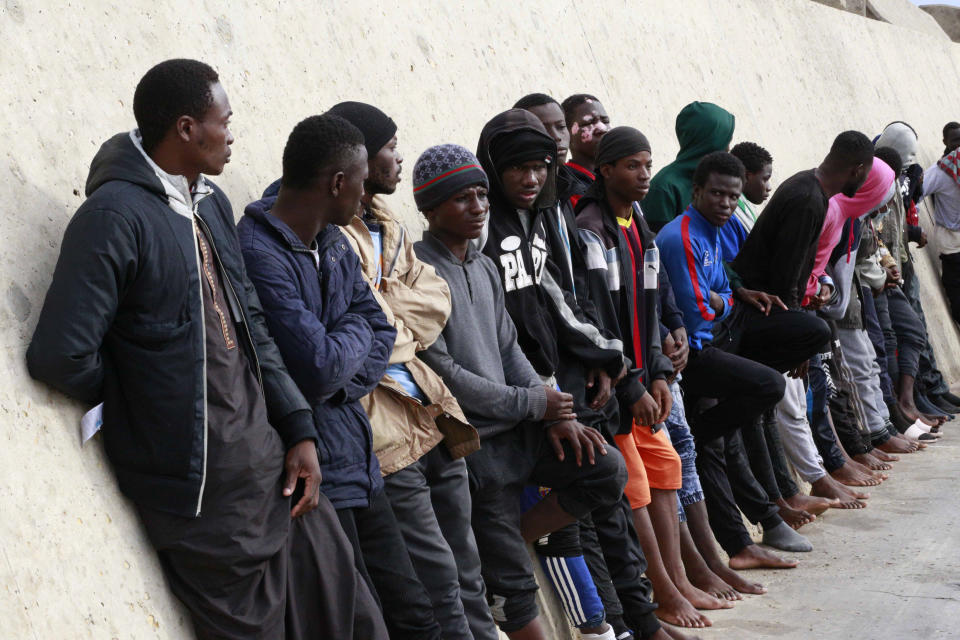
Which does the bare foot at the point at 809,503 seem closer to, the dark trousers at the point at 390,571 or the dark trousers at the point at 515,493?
the dark trousers at the point at 515,493

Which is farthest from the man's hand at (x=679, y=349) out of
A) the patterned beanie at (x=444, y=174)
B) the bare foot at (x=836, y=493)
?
the bare foot at (x=836, y=493)

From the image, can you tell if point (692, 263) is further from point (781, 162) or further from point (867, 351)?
point (781, 162)

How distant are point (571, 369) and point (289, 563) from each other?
175cm

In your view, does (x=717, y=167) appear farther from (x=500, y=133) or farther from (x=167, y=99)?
(x=167, y=99)

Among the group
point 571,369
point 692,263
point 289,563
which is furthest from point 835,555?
point 289,563

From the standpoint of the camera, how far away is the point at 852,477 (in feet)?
23.4

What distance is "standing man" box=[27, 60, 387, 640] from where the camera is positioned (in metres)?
2.56

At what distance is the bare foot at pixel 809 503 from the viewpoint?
6.35 m

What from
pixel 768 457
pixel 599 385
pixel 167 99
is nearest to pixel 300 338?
pixel 167 99

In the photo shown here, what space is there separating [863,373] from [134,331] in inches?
240

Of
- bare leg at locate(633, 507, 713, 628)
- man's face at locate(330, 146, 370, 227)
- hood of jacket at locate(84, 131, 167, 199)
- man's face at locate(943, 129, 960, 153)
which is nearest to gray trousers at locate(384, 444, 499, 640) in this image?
man's face at locate(330, 146, 370, 227)

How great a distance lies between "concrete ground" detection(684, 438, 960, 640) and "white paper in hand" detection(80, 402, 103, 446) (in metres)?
2.80

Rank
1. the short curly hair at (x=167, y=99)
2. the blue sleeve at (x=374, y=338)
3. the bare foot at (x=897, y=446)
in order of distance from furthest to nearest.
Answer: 1. the bare foot at (x=897, y=446)
2. the blue sleeve at (x=374, y=338)
3. the short curly hair at (x=167, y=99)

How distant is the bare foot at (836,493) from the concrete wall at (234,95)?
2337 millimetres
